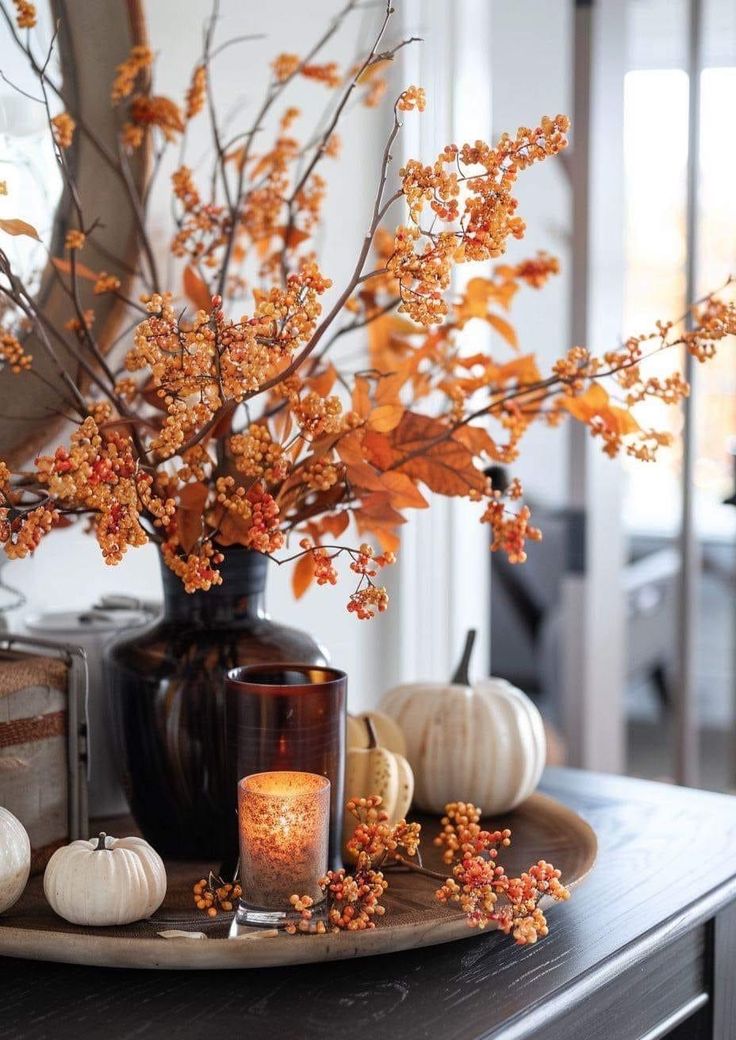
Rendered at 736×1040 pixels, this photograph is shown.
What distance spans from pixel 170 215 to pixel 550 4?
1295mm

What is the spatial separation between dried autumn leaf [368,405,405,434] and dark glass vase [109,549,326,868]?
0.14m

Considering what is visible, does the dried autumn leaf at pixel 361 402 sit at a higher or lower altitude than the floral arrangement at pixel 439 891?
higher

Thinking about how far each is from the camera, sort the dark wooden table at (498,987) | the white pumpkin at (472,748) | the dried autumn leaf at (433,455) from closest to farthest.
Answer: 1. the dark wooden table at (498,987)
2. the dried autumn leaf at (433,455)
3. the white pumpkin at (472,748)

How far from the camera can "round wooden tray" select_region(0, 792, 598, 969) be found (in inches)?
28.7

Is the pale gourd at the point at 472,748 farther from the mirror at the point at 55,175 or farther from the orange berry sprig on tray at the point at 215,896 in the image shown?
the mirror at the point at 55,175

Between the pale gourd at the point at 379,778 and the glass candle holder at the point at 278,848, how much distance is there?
145 millimetres

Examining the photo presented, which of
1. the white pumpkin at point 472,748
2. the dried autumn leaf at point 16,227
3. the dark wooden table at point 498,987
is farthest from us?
the white pumpkin at point 472,748

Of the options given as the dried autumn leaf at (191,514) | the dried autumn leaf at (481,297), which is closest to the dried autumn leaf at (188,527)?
the dried autumn leaf at (191,514)

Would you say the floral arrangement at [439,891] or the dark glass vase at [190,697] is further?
the dark glass vase at [190,697]

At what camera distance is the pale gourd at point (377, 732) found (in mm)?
956

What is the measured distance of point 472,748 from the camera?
100 centimetres

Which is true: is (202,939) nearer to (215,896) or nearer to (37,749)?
(215,896)

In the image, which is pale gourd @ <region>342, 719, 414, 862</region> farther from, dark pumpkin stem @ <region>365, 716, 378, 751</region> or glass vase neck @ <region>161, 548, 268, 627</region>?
glass vase neck @ <region>161, 548, 268, 627</region>

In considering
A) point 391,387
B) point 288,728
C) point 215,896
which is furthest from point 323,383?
point 215,896
